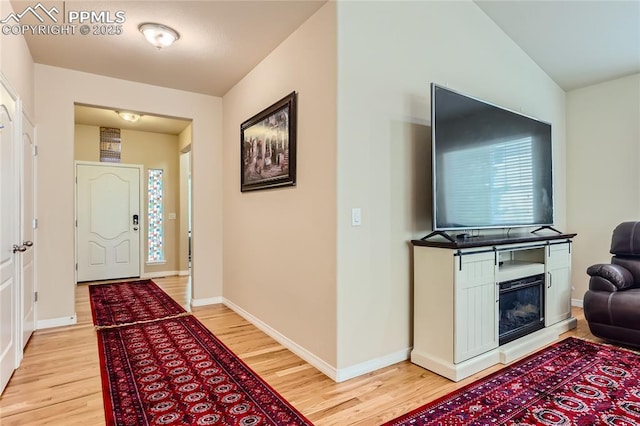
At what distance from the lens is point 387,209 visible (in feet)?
8.97

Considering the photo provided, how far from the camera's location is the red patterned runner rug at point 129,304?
396 cm

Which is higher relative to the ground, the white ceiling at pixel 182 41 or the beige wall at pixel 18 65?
the white ceiling at pixel 182 41

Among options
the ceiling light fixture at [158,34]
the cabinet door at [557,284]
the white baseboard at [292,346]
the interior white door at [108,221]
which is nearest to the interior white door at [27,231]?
the ceiling light fixture at [158,34]

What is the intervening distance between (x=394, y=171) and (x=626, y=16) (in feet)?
8.69

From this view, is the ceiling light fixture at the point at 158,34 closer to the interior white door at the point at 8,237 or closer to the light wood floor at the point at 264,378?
the interior white door at the point at 8,237

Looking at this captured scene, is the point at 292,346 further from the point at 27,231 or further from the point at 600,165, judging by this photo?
the point at 600,165

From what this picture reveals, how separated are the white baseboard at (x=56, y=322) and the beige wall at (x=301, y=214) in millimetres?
1765

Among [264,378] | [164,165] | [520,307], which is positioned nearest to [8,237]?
[264,378]

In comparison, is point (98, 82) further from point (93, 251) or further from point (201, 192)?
point (93, 251)

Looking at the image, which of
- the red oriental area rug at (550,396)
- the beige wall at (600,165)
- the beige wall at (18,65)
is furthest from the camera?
the beige wall at (600,165)

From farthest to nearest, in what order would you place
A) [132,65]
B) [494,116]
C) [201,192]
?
1. [201,192]
2. [132,65]
3. [494,116]

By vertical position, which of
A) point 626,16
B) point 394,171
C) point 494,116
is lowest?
point 394,171

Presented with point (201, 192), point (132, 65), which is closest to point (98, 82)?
point (132, 65)

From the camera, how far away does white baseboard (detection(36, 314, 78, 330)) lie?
3.64m
